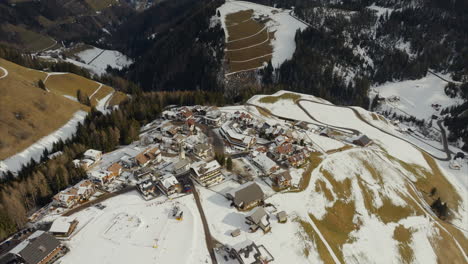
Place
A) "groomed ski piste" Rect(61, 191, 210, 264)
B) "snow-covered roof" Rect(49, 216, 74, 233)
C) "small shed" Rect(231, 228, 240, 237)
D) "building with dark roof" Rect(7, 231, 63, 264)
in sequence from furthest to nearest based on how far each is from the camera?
"small shed" Rect(231, 228, 240, 237), "snow-covered roof" Rect(49, 216, 74, 233), "groomed ski piste" Rect(61, 191, 210, 264), "building with dark roof" Rect(7, 231, 63, 264)

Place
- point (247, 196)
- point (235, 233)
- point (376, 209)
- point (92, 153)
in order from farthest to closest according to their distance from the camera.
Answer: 1. point (92, 153)
2. point (376, 209)
3. point (247, 196)
4. point (235, 233)

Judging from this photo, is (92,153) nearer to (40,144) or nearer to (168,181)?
(168,181)

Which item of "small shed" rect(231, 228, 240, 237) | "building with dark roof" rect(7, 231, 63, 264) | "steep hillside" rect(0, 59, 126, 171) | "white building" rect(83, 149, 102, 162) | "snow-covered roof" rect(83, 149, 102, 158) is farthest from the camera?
"steep hillside" rect(0, 59, 126, 171)

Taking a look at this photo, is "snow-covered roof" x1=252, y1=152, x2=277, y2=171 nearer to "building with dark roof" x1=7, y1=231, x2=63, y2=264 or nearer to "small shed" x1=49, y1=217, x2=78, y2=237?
"small shed" x1=49, y1=217, x2=78, y2=237

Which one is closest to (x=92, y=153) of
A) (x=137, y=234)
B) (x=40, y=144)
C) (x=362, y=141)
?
(x=40, y=144)

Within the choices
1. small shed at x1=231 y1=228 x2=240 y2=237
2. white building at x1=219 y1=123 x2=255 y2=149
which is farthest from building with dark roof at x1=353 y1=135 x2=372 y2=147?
small shed at x1=231 y1=228 x2=240 y2=237

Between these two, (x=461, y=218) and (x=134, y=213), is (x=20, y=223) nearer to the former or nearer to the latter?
(x=134, y=213)

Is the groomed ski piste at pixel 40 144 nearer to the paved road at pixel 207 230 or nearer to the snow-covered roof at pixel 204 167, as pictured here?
the snow-covered roof at pixel 204 167

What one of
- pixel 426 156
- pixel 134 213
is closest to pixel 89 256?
pixel 134 213
